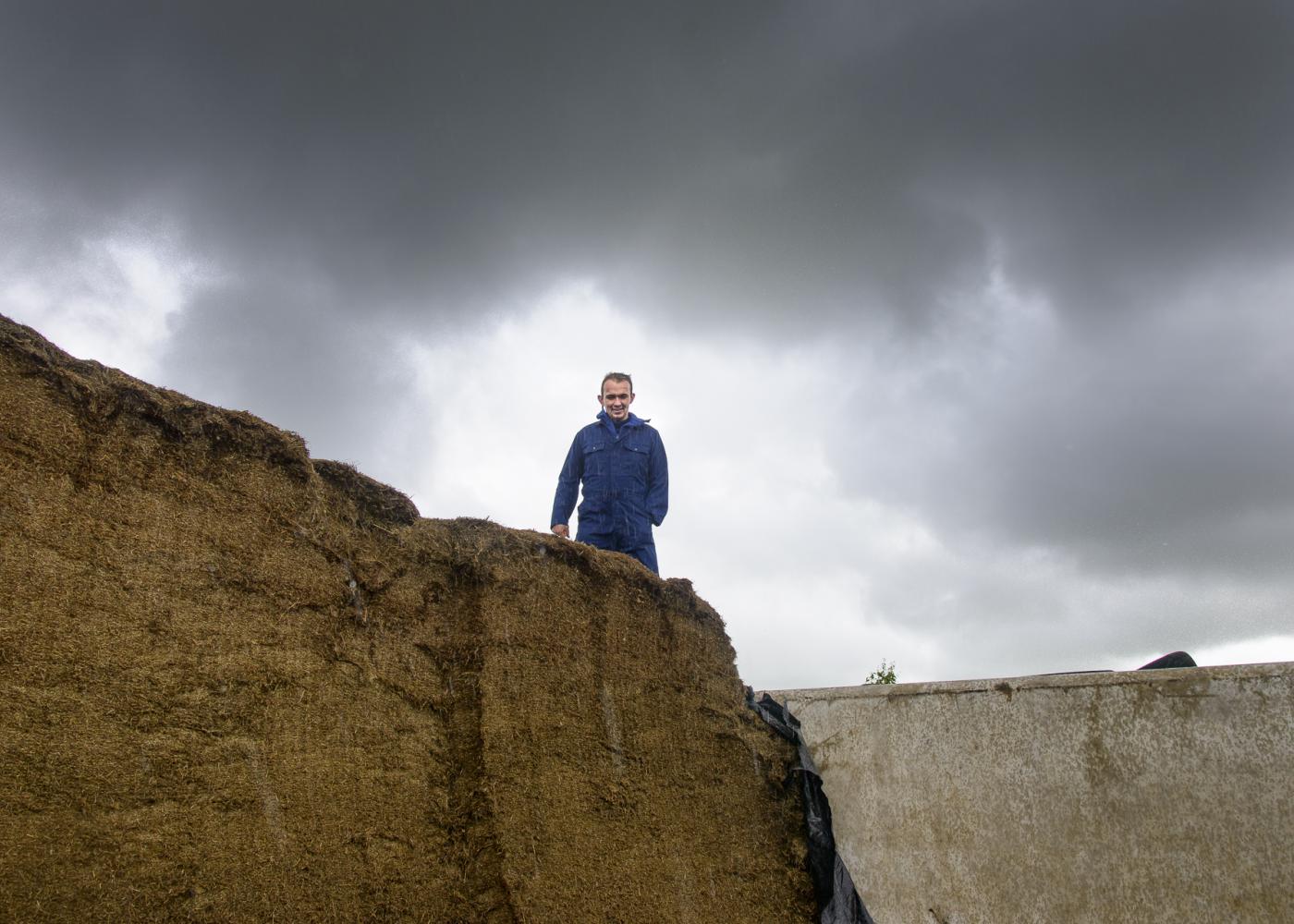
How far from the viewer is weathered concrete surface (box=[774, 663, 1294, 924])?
3.25 m

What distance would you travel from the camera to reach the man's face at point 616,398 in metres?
5.26

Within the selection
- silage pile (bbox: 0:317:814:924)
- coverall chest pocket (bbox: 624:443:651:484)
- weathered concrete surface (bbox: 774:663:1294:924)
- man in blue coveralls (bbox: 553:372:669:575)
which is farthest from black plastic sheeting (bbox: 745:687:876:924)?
coverall chest pocket (bbox: 624:443:651:484)

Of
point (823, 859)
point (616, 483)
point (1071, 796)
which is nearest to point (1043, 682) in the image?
point (1071, 796)

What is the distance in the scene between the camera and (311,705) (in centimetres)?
259

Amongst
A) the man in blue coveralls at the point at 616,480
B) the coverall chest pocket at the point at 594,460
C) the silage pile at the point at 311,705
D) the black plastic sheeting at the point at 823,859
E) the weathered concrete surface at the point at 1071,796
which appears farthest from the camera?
the coverall chest pocket at the point at 594,460

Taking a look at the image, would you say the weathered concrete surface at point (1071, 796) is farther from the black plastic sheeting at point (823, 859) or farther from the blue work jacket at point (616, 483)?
the blue work jacket at point (616, 483)

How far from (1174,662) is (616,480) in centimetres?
274

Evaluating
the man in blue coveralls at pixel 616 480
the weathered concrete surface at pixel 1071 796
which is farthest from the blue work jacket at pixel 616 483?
the weathered concrete surface at pixel 1071 796

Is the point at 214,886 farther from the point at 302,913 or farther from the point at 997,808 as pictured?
the point at 997,808

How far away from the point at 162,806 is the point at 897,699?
2947mm

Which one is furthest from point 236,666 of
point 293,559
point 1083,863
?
point 1083,863

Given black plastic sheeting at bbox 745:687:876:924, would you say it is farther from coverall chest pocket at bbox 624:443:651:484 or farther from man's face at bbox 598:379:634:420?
man's face at bbox 598:379:634:420

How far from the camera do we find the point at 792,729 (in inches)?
157

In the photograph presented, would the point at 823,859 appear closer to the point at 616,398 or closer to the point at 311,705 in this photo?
the point at 311,705
